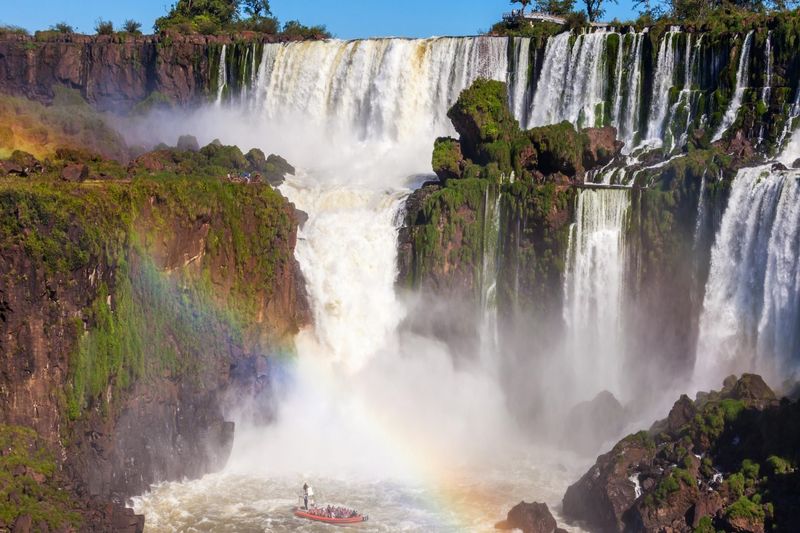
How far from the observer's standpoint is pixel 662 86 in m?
47.3

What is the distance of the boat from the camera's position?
31906 millimetres

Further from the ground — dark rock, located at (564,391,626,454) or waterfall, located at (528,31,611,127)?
waterfall, located at (528,31,611,127)

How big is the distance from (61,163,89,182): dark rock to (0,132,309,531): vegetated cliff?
7 centimetres

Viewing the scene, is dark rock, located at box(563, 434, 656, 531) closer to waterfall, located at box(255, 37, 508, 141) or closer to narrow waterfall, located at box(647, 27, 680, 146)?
narrow waterfall, located at box(647, 27, 680, 146)

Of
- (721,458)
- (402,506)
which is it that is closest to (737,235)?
(721,458)

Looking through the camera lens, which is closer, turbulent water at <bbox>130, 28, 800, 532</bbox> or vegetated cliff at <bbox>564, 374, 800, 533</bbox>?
vegetated cliff at <bbox>564, 374, 800, 533</bbox>

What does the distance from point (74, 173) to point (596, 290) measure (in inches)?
714

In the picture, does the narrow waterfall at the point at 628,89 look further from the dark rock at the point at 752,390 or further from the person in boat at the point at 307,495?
the person in boat at the point at 307,495

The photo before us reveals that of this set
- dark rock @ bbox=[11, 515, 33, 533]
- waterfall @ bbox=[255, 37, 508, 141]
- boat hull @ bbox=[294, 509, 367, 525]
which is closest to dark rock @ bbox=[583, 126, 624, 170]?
waterfall @ bbox=[255, 37, 508, 141]

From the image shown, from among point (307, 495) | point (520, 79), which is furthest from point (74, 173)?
point (520, 79)

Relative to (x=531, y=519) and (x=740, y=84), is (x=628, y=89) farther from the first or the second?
(x=531, y=519)

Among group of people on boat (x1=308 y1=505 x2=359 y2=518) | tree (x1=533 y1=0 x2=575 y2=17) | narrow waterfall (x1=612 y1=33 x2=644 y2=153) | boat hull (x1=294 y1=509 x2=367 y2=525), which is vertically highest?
tree (x1=533 y1=0 x2=575 y2=17)

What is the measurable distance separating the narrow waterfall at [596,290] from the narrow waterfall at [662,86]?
8459 millimetres

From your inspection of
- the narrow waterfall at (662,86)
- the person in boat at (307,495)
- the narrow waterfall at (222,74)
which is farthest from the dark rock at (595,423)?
the narrow waterfall at (222,74)
